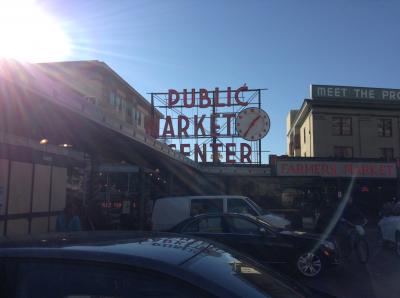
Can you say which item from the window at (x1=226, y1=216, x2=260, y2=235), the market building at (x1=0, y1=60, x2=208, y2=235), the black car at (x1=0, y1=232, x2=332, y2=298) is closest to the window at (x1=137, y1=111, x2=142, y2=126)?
the market building at (x1=0, y1=60, x2=208, y2=235)

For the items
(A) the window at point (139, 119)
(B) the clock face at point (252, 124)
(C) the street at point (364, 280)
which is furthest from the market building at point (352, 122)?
(C) the street at point (364, 280)

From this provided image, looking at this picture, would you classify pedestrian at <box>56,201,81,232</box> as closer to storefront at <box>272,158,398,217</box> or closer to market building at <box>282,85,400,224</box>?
storefront at <box>272,158,398,217</box>

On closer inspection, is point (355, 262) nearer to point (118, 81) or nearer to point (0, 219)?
point (0, 219)

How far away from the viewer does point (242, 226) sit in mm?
11125

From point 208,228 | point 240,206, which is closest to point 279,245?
point 208,228

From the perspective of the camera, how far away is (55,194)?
16.2 metres

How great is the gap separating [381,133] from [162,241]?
1805 inches

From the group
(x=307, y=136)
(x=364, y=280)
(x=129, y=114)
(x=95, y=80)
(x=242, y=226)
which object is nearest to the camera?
(x=364, y=280)

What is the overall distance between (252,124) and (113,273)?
3270cm

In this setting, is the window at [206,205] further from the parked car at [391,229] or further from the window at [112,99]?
the window at [112,99]

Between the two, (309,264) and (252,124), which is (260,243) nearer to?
(309,264)

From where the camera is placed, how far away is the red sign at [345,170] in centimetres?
3375

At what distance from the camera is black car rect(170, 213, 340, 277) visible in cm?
1070

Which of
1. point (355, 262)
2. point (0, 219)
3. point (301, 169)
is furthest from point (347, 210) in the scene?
point (301, 169)
